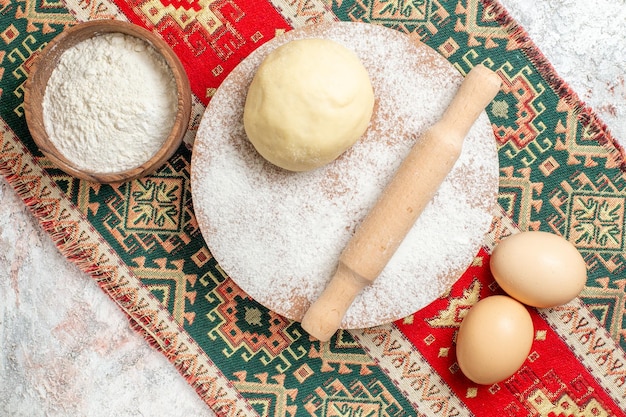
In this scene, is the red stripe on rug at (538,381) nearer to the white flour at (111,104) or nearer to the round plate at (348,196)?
the round plate at (348,196)

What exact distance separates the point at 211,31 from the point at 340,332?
619mm

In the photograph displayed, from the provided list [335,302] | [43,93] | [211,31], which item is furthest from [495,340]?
[43,93]

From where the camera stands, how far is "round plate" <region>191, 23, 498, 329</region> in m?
1.00

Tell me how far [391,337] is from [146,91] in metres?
0.63

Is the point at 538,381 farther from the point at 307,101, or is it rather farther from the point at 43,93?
the point at 43,93

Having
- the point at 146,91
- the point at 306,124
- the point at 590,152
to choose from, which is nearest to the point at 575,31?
the point at 590,152

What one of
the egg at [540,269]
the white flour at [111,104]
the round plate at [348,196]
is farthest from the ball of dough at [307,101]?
the egg at [540,269]

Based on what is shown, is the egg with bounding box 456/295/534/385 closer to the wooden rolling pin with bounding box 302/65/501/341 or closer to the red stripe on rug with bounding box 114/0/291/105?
the wooden rolling pin with bounding box 302/65/501/341

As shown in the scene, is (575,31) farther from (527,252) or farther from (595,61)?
(527,252)

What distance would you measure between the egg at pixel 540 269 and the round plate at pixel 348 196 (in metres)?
0.07

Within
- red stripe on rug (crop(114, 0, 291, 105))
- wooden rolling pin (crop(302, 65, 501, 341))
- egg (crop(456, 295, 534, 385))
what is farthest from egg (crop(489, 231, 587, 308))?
red stripe on rug (crop(114, 0, 291, 105))

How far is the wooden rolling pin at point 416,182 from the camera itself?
3.07 feet

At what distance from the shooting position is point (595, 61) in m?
1.10

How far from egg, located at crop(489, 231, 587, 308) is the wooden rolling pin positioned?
20cm
